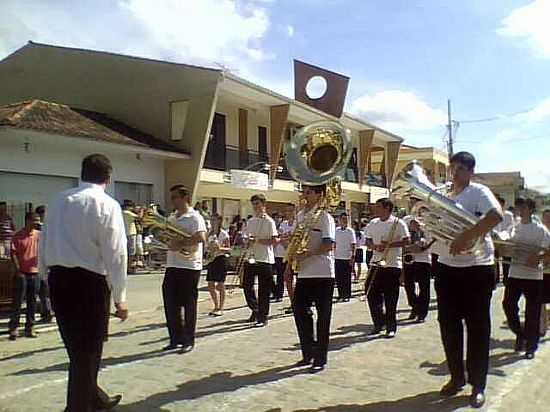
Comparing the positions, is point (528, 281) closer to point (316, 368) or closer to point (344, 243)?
point (316, 368)

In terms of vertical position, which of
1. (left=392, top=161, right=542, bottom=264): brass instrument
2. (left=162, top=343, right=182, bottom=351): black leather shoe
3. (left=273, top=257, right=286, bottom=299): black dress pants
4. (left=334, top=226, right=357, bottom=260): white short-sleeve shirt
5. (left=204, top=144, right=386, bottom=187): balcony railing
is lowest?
(left=162, top=343, right=182, bottom=351): black leather shoe

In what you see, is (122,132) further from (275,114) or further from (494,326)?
(494,326)

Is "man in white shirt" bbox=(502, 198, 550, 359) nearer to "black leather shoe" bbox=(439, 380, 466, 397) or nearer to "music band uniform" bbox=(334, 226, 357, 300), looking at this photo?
"black leather shoe" bbox=(439, 380, 466, 397)

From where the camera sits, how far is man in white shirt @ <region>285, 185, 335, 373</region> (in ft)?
21.4

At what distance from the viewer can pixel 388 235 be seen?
343 inches

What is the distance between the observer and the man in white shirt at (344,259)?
12.6 meters

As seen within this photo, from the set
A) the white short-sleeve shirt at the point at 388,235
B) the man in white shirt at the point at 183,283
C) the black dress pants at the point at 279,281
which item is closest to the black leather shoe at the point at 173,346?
the man in white shirt at the point at 183,283

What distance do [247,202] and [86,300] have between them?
2241 centimetres

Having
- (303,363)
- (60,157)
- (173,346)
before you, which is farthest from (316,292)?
(60,157)

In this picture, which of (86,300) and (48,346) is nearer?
(86,300)

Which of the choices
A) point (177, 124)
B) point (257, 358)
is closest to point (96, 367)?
point (257, 358)

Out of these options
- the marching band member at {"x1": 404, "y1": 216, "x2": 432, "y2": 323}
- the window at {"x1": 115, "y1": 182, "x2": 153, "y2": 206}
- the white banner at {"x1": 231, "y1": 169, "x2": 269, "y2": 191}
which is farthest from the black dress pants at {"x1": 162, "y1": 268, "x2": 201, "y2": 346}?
the white banner at {"x1": 231, "y1": 169, "x2": 269, "y2": 191}

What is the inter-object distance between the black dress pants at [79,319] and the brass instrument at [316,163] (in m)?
2.57

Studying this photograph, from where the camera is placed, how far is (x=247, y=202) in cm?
2697
